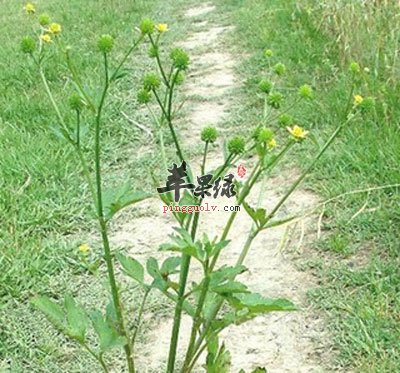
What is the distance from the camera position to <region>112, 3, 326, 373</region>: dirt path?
7.24 ft

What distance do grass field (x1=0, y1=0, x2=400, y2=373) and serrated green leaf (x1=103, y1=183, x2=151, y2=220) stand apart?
0.24 metres

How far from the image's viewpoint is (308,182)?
3342mm

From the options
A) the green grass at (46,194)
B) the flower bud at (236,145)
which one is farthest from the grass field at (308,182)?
the flower bud at (236,145)

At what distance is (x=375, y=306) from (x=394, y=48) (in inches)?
77.3

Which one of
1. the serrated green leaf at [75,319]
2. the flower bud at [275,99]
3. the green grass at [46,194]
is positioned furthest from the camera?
the green grass at [46,194]

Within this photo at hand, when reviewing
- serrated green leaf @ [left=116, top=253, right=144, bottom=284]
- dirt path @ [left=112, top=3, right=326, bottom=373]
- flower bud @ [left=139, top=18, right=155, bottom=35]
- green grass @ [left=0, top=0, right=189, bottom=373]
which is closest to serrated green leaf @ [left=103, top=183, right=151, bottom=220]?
serrated green leaf @ [left=116, top=253, right=144, bottom=284]

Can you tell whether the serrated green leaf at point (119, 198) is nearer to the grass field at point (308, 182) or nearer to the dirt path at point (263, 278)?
the grass field at point (308, 182)

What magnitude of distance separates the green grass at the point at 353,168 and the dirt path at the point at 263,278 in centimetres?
8

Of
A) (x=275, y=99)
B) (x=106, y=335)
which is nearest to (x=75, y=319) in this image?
(x=106, y=335)

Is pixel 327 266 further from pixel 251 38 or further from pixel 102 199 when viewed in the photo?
pixel 251 38

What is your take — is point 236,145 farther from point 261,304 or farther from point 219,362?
point 219,362

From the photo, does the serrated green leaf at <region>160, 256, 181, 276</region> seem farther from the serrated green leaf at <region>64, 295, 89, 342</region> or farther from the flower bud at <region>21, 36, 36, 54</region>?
the flower bud at <region>21, 36, 36, 54</region>

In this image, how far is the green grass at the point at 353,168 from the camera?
223 cm

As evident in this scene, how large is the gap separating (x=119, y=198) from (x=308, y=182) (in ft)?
6.12
